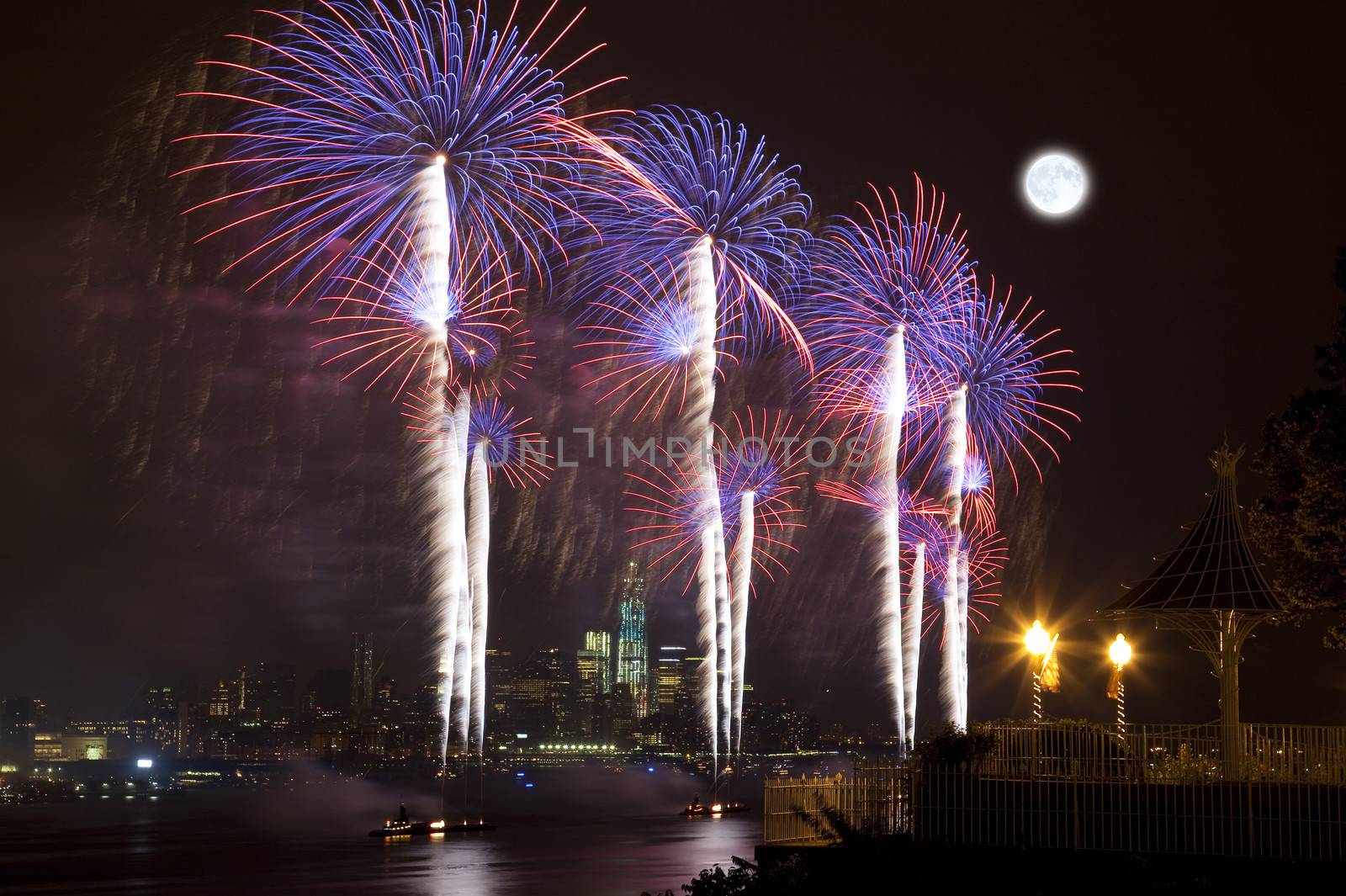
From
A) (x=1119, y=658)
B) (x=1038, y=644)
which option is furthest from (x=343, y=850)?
(x=1119, y=658)

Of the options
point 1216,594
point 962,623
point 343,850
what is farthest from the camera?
point 343,850

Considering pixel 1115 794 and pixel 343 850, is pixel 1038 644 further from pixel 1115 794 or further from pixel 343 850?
pixel 343 850

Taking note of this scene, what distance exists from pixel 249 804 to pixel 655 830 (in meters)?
79.1

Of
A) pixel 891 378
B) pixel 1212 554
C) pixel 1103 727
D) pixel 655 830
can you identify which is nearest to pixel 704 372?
pixel 891 378

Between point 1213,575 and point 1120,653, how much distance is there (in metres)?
2.85

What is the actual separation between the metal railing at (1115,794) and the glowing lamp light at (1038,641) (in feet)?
31.4

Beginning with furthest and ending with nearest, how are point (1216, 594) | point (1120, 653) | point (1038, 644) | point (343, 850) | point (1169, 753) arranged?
point (343, 850)
point (1038, 644)
point (1120, 653)
point (1216, 594)
point (1169, 753)

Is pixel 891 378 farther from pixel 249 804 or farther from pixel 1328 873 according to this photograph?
pixel 249 804

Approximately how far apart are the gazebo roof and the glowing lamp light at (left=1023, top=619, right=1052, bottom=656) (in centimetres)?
482

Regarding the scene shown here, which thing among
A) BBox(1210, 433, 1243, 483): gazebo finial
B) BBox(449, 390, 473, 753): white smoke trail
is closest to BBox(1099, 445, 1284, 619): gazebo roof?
BBox(1210, 433, 1243, 483): gazebo finial

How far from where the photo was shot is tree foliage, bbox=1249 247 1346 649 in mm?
21266

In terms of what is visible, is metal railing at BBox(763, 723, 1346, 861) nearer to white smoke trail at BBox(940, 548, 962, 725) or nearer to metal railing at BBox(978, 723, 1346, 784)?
metal railing at BBox(978, 723, 1346, 784)

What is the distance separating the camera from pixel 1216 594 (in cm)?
2498

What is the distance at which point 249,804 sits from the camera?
5684 inches
